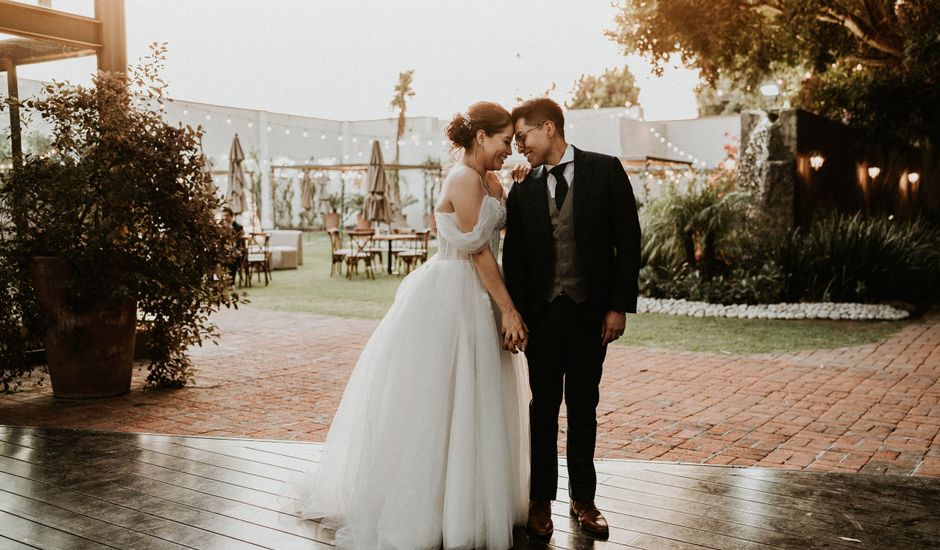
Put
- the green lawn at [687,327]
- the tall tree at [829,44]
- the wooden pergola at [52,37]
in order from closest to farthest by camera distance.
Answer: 1. the wooden pergola at [52,37]
2. the green lawn at [687,327]
3. the tall tree at [829,44]

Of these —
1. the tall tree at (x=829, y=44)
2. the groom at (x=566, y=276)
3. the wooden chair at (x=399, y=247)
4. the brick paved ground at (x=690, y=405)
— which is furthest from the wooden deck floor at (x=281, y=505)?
the wooden chair at (x=399, y=247)

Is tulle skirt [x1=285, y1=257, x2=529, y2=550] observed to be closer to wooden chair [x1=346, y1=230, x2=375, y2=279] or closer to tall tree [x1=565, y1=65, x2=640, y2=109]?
wooden chair [x1=346, y1=230, x2=375, y2=279]

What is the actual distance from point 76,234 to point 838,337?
25.0ft

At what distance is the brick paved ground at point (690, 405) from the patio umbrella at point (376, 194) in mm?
10414

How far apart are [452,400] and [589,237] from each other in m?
0.87

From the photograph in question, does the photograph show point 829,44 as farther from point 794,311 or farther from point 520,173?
point 520,173

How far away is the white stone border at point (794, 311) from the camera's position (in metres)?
10.2

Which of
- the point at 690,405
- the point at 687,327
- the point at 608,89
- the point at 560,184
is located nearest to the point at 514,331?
the point at 560,184

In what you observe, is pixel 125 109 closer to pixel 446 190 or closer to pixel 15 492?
pixel 15 492

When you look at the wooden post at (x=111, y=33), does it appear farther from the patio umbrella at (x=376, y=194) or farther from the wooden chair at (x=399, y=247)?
the patio umbrella at (x=376, y=194)

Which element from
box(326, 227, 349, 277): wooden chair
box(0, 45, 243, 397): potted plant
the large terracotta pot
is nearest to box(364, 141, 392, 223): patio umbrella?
box(326, 227, 349, 277): wooden chair

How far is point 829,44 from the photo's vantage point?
14.2 m

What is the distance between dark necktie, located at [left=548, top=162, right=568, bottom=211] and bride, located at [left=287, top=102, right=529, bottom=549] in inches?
8.8

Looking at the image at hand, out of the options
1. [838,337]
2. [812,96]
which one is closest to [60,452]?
[838,337]
